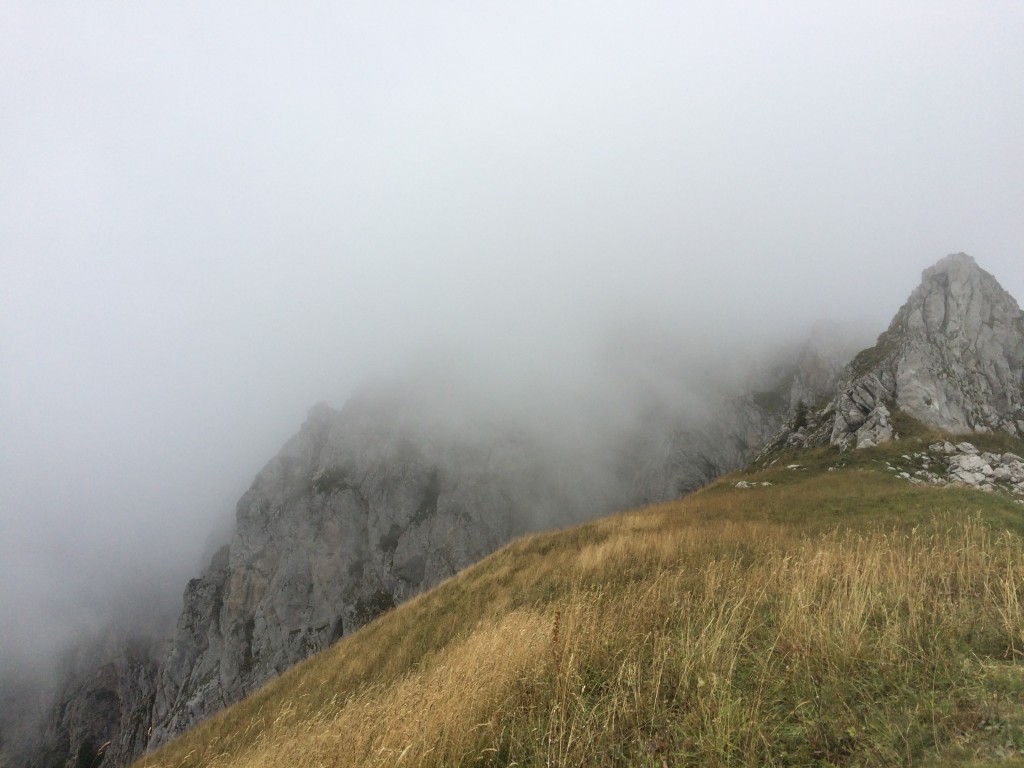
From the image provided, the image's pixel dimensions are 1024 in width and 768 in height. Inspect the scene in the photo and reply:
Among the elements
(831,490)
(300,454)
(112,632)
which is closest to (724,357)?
(831,490)

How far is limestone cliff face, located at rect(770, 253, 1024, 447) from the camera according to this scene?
3938 centimetres

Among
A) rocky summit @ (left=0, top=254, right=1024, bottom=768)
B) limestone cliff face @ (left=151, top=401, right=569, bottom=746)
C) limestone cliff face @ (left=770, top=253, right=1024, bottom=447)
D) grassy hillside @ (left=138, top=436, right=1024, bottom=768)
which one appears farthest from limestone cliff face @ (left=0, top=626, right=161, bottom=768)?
limestone cliff face @ (left=770, top=253, right=1024, bottom=447)

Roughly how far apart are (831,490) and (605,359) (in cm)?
16452

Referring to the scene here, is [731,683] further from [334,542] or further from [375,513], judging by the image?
[334,542]

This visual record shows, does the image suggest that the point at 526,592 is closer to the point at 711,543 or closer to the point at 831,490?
the point at 711,543

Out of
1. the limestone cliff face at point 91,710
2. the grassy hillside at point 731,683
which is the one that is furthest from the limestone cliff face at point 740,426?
the limestone cliff face at point 91,710

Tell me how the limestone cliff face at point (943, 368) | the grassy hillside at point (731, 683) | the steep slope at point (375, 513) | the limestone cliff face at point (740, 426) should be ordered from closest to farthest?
the grassy hillside at point (731, 683)
the limestone cliff face at point (943, 368)
the limestone cliff face at point (740, 426)
the steep slope at point (375, 513)

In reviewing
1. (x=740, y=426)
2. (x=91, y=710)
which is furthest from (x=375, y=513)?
(x=91, y=710)

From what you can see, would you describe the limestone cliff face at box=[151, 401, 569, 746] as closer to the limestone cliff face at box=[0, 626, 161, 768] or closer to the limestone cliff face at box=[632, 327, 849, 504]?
the limestone cliff face at box=[632, 327, 849, 504]

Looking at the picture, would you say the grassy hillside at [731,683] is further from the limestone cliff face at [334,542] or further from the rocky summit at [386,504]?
the limestone cliff face at [334,542]

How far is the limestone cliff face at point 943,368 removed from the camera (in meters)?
39.4

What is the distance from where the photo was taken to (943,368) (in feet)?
147

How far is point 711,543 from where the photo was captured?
13.6 metres

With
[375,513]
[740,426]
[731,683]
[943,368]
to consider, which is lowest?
[375,513]
